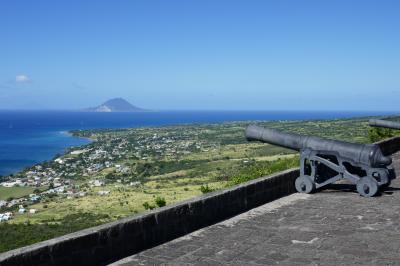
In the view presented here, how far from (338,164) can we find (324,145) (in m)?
0.39

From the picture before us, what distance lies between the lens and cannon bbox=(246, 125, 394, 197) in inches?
318

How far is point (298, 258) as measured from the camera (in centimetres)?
494

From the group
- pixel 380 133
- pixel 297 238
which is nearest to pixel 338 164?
pixel 297 238

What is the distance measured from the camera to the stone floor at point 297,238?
490 centimetres

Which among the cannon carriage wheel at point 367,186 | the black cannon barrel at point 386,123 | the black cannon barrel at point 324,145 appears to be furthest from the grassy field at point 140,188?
the cannon carriage wheel at point 367,186

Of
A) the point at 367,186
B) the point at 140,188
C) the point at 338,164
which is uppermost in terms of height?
the point at 338,164

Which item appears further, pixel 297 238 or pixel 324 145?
pixel 324 145

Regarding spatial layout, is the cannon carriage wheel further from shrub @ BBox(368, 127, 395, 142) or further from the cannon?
shrub @ BBox(368, 127, 395, 142)

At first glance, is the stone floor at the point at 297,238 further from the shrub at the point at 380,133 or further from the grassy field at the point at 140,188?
the shrub at the point at 380,133

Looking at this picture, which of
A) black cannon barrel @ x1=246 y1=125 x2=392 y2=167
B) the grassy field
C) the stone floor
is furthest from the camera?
the grassy field

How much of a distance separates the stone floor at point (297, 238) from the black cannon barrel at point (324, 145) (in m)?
0.66

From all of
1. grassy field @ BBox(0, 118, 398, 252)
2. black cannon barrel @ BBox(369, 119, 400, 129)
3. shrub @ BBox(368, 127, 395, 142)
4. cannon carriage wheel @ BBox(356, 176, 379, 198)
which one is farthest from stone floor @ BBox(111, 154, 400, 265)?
shrub @ BBox(368, 127, 395, 142)

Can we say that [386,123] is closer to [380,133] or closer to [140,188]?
[380,133]

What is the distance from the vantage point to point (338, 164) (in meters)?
8.35
